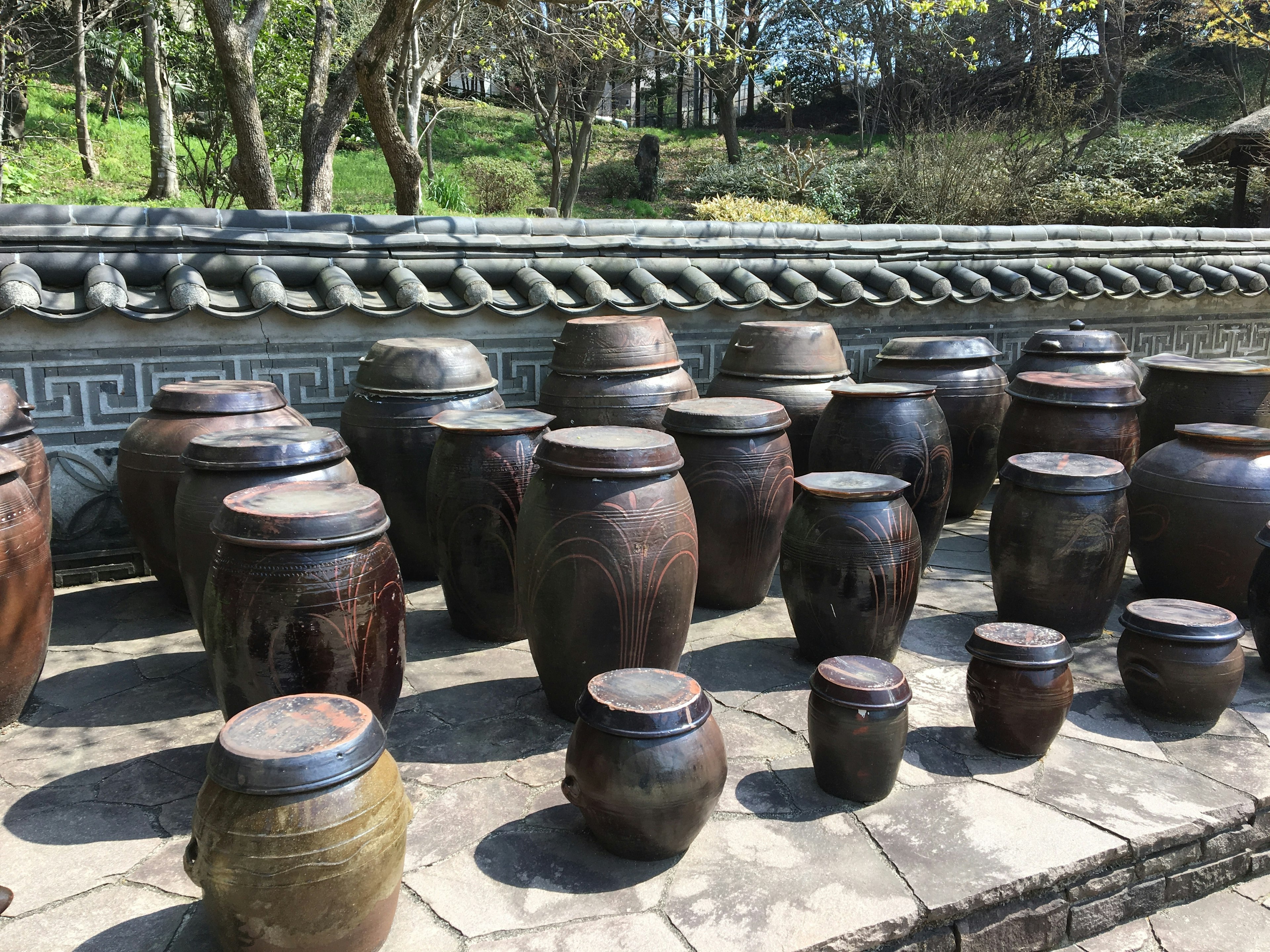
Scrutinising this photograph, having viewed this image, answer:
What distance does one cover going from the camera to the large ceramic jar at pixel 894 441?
5.12 metres

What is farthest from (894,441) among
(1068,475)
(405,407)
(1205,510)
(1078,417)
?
(405,407)

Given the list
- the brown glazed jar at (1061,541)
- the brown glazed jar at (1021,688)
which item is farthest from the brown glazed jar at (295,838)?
the brown glazed jar at (1061,541)

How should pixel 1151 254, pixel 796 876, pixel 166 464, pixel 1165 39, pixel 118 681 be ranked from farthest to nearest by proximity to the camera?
pixel 1165 39 < pixel 1151 254 < pixel 166 464 < pixel 118 681 < pixel 796 876

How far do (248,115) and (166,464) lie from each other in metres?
5.42

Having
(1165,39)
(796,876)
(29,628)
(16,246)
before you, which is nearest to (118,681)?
(29,628)

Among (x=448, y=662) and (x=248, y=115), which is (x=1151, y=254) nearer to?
(x=448, y=662)

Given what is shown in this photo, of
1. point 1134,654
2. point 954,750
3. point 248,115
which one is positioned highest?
point 248,115

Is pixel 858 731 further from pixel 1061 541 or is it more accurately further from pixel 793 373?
pixel 793 373

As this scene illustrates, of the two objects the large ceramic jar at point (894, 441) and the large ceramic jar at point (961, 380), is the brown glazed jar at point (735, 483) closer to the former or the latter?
the large ceramic jar at point (894, 441)

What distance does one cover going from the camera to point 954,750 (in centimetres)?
357

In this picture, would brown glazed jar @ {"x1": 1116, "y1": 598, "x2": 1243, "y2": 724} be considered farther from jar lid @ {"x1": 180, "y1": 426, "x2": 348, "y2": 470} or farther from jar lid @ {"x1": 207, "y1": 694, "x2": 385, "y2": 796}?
jar lid @ {"x1": 180, "y1": 426, "x2": 348, "y2": 470}

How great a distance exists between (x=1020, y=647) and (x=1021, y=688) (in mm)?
148

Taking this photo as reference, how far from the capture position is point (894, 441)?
511 cm

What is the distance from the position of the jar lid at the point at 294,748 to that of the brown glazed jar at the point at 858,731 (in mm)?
1491
